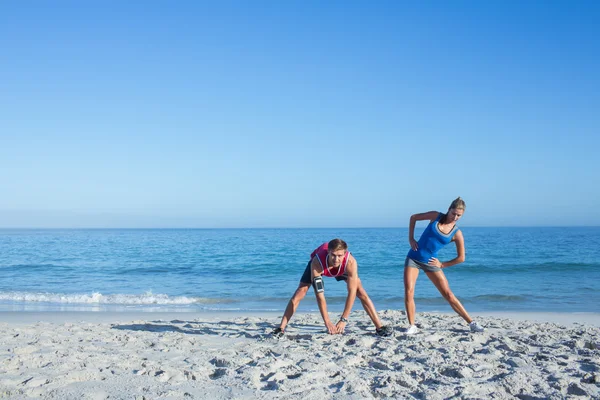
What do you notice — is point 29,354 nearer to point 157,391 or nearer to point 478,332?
point 157,391

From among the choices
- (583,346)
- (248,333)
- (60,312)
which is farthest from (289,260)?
(583,346)

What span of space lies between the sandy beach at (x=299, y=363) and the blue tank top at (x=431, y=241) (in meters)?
0.95

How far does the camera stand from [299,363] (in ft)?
15.2

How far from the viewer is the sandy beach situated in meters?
3.88

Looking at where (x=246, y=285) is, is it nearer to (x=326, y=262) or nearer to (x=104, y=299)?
(x=104, y=299)

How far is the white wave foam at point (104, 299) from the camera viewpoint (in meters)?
11.5

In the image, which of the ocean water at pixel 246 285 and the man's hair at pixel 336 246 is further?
the ocean water at pixel 246 285

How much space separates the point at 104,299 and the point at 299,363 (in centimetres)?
871

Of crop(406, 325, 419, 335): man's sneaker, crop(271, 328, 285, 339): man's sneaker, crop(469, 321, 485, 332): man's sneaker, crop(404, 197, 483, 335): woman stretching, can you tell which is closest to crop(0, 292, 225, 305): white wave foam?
crop(271, 328, 285, 339): man's sneaker

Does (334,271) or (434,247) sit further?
(434,247)

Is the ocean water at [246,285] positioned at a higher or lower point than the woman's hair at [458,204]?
lower

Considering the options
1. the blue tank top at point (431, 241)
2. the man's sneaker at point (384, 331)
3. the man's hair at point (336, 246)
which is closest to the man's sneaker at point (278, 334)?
the man's sneaker at point (384, 331)

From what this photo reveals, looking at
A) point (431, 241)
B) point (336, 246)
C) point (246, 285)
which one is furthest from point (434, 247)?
point (246, 285)

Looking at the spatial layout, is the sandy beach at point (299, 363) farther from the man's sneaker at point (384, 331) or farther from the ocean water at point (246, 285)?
the ocean water at point (246, 285)
